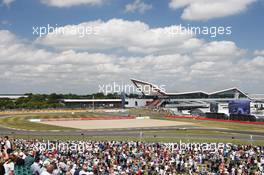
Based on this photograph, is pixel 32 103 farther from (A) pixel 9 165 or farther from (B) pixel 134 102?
(A) pixel 9 165

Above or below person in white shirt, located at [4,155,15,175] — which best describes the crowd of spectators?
below

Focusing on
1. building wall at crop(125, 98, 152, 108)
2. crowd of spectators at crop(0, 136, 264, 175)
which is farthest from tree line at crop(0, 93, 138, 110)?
crowd of spectators at crop(0, 136, 264, 175)

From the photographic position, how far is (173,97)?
637 feet

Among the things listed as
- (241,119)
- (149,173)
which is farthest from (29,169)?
(241,119)

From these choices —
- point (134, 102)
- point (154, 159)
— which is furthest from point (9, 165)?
point (134, 102)

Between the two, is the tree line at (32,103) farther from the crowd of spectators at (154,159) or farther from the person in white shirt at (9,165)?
the person in white shirt at (9,165)

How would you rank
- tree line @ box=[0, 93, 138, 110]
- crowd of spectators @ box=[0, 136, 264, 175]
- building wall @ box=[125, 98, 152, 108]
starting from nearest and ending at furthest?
crowd of spectators @ box=[0, 136, 264, 175]
tree line @ box=[0, 93, 138, 110]
building wall @ box=[125, 98, 152, 108]

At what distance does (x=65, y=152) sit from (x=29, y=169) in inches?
567

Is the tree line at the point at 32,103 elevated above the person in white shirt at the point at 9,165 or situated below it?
above

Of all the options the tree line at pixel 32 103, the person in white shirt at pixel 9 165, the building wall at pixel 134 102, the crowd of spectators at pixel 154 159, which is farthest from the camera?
the building wall at pixel 134 102

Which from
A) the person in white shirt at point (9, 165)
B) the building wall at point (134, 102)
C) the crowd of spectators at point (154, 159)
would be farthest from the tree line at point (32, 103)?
the person in white shirt at point (9, 165)

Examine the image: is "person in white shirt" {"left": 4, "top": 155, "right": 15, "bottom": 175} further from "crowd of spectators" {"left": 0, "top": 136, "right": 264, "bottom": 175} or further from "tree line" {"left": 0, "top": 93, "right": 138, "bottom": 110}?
"tree line" {"left": 0, "top": 93, "right": 138, "bottom": 110}

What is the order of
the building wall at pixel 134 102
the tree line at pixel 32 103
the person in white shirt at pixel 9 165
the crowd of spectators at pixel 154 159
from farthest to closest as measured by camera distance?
1. the building wall at pixel 134 102
2. the tree line at pixel 32 103
3. the crowd of spectators at pixel 154 159
4. the person in white shirt at pixel 9 165

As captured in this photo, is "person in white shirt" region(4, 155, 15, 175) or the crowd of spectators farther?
the crowd of spectators
